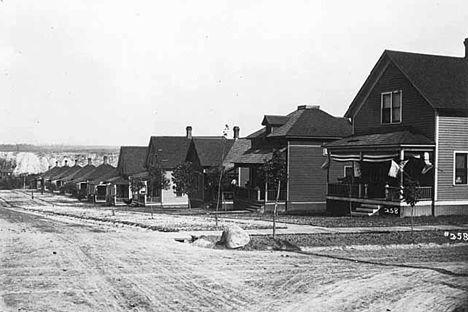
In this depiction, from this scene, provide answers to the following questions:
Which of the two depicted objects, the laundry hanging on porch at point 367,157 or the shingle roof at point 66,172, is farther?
the shingle roof at point 66,172

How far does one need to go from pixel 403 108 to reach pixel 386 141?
8.63 ft

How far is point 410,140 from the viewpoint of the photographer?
2750 centimetres

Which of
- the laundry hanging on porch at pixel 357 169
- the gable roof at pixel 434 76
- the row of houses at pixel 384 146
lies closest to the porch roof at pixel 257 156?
the row of houses at pixel 384 146

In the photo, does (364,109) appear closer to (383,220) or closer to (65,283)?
(383,220)

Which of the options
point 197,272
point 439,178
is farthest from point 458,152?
point 197,272

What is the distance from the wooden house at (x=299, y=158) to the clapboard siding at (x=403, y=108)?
13.5 feet

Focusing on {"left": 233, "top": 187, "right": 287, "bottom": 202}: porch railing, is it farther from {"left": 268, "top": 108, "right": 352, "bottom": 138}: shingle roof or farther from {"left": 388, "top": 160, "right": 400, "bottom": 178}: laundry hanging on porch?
{"left": 388, "top": 160, "right": 400, "bottom": 178}: laundry hanging on porch

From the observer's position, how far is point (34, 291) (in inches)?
463

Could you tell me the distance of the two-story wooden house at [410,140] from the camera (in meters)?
27.9

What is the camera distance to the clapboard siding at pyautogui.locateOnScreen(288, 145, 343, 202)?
37406 millimetres

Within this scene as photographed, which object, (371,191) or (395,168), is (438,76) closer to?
(395,168)

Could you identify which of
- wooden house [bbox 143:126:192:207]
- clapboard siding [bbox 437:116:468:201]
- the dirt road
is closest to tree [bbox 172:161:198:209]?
wooden house [bbox 143:126:192:207]

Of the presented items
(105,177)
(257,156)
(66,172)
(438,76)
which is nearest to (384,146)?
(438,76)

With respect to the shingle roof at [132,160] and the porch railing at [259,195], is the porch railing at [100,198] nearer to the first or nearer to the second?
the shingle roof at [132,160]
